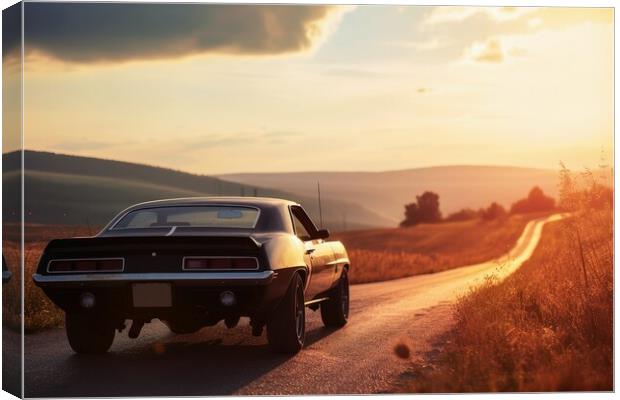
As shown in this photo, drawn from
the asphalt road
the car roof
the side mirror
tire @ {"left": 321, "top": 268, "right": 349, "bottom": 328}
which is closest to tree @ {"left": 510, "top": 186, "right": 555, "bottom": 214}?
tire @ {"left": 321, "top": 268, "right": 349, "bottom": 328}

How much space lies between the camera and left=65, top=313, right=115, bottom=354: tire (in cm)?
1005

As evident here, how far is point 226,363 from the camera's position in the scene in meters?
9.70

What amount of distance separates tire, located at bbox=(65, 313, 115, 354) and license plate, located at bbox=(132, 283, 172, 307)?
1053 millimetres

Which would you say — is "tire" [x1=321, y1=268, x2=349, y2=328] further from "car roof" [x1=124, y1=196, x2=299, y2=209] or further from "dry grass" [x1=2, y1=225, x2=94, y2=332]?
"dry grass" [x1=2, y1=225, x2=94, y2=332]

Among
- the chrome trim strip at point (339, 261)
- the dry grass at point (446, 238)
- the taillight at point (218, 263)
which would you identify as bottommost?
the dry grass at point (446, 238)

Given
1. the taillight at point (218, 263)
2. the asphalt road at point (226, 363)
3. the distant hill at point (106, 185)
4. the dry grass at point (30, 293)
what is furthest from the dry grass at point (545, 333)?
the distant hill at point (106, 185)

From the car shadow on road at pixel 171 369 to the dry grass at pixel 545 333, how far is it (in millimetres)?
1612

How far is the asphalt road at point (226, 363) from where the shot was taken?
842cm

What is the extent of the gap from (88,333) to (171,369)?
1291mm

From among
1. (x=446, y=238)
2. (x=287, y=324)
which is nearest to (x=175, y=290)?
(x=287, y=324)

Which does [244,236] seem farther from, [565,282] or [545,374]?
[565,282]

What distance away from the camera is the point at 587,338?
9602 mm

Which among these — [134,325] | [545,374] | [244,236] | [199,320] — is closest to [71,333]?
[134,325]

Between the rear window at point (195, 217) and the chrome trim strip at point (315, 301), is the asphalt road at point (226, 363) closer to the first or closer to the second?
the chrome trim strip at point (315, 301)
